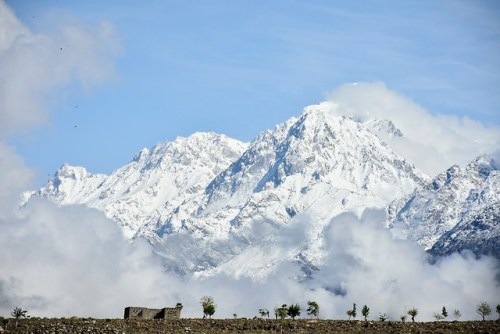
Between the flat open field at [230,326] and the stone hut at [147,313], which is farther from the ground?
the stone hut at [147,313]

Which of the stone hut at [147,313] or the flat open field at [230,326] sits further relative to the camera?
the stone hut at [147,313]

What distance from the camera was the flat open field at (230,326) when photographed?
152625 mm

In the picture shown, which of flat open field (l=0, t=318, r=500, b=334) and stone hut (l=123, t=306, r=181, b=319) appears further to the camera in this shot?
stone hut (l=123, t=306, r=181, b=319)

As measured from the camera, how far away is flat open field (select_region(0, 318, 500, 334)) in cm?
15262

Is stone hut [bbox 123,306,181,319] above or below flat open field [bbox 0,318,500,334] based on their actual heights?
above

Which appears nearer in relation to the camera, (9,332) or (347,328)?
(9,332)

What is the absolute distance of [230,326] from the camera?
160375 millimetres

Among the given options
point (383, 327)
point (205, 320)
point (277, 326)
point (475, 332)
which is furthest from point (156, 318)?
point (475, 332)

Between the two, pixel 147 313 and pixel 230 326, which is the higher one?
pixel 147 313

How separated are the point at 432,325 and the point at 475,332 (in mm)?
10463

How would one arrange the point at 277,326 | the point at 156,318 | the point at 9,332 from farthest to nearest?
the point at 156,318 < the point at 277,326 < the point at 9,332

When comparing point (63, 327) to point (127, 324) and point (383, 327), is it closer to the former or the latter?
point (127, 324)

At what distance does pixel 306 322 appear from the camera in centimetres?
16562

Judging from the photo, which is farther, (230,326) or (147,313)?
(147,313)
